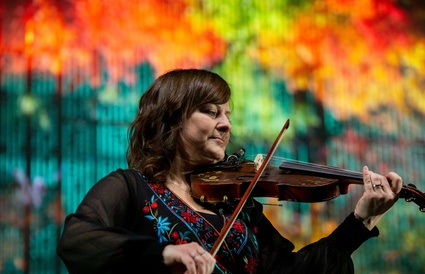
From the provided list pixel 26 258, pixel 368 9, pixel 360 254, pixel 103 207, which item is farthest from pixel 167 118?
pixel 368 9

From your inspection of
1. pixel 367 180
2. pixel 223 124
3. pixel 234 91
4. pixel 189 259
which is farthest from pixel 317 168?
pixel 234 91

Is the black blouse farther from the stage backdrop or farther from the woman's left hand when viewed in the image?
the stage backdrop

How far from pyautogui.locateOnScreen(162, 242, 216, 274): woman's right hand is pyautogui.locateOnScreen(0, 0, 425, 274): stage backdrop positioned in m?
Answer: 1.53

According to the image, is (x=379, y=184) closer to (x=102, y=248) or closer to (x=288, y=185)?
(x=288, y=185)

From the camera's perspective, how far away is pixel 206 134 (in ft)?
4.82

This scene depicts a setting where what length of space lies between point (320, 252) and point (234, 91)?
1.63 m

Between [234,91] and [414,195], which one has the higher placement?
[234,91]

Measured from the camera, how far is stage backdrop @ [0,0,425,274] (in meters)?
2.56

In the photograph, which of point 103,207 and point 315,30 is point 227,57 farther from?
point 103,207

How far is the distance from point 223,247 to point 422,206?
1.47 feet

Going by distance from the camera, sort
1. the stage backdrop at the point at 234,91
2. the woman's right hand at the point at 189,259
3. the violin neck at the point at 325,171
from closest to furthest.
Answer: the woman's right hand at the point at 189,259
the violin neck at the point at 325,171
the stage backdrop at the point at 234,91

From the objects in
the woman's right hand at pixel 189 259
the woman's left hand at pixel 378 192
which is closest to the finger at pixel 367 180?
the woman's left hand at pixel 378 192

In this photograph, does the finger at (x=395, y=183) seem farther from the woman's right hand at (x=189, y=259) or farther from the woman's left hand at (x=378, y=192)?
the woman's right hand at (x=189, y=259)

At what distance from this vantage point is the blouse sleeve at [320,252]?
4.56 feet
